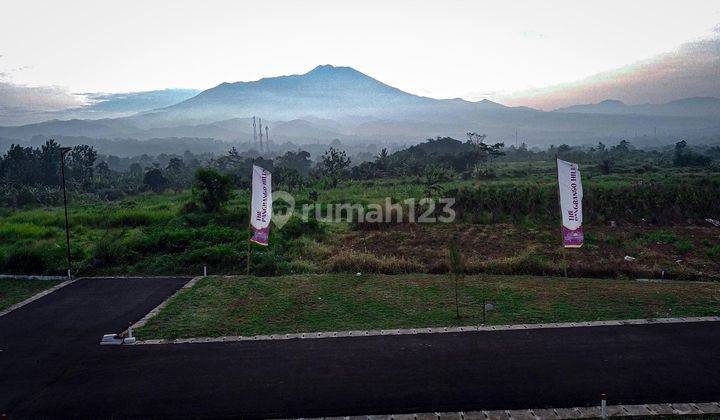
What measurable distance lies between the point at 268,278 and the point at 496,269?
6143 millimetres

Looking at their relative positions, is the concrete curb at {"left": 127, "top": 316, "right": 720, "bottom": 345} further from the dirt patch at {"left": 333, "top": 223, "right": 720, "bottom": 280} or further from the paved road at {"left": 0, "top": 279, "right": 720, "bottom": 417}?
the dirt patch at {"left": 333, "top": 223, "right": 720, "bottom": 280}

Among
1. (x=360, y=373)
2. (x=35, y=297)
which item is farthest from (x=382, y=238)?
(x=35, y=297)

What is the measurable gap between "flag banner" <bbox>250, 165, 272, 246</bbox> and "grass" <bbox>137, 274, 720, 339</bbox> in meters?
1.19

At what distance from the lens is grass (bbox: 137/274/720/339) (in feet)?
30.1

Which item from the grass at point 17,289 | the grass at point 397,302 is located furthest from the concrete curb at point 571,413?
the grass at point 17,289

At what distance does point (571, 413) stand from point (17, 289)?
12941mm

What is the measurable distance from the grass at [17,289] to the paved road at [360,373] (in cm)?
226

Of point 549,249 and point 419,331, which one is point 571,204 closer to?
point 549,249

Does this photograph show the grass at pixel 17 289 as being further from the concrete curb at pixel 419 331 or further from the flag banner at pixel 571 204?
the flag banner at pixel 571 204

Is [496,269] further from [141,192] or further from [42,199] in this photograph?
[141,192]

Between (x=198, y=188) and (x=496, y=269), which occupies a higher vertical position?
(x=198, y=188)

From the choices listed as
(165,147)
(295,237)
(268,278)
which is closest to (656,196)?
(295,237)

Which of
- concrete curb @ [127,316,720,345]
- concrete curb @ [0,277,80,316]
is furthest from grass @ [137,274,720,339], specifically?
concrete curb @ [0,277,80,316]

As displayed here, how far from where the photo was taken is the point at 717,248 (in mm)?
14602
